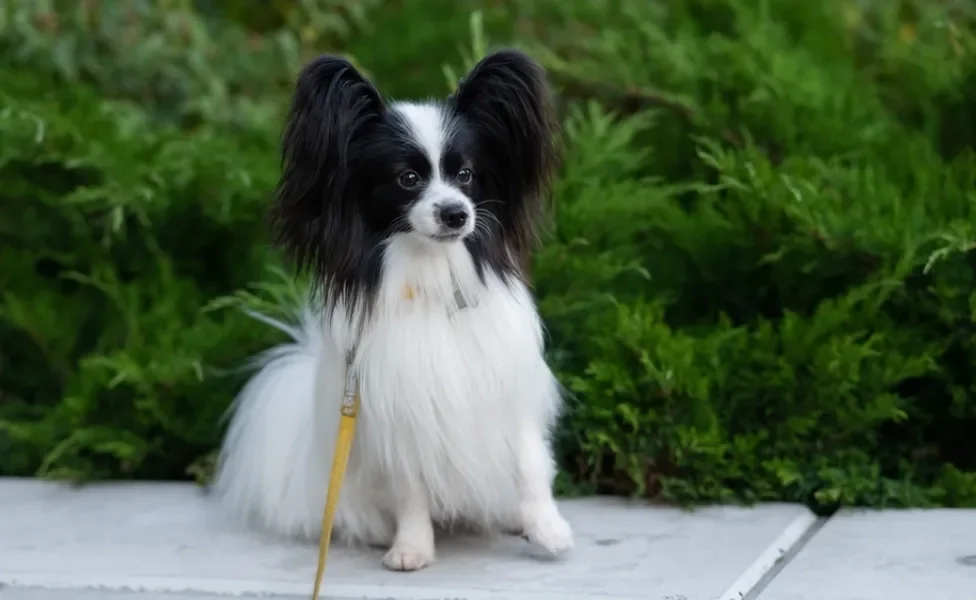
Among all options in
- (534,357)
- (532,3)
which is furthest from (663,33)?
(534,357)

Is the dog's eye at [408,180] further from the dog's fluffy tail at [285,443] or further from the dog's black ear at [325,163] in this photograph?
the dog's fluffy tail at [285,443]

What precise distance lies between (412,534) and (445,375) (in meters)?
0.44

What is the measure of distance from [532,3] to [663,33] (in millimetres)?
769

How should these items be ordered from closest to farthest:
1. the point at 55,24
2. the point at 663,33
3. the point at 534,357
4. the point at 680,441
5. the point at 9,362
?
the point at 534,357 < the point at 680,441 < the point at 9,362 < the point at 663,33 < the point at 55,24

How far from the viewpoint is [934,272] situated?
3.80 meters

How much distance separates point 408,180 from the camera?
2.85m

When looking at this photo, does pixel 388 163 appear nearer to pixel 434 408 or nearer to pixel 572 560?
pixel 434 408

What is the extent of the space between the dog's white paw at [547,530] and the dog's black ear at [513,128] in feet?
2.18

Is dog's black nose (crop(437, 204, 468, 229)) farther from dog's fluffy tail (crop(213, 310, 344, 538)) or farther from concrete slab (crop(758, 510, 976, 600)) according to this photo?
concrete slab (crop(758, 510, 976, 600))

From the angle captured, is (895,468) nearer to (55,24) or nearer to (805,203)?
(805,203)

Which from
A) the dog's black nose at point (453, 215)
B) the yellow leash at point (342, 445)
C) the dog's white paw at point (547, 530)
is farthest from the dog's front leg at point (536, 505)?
the dog's black nose at point (453, 215)

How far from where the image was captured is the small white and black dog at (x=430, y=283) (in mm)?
2846

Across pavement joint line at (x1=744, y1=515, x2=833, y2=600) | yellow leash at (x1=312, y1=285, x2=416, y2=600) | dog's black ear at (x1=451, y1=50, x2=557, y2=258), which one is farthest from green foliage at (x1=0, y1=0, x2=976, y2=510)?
yellow leash at (x1=312, y1=285, x2=416, y2=600)

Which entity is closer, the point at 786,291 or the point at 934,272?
the point at 934,272
